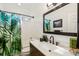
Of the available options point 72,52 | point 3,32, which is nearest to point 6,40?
point 3,32

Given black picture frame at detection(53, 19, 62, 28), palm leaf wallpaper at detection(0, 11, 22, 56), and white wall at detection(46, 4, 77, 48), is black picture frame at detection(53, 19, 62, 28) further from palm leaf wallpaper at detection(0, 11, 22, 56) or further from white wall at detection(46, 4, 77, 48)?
palm leaf wallpaper at detection(0, 11, 22, 56)

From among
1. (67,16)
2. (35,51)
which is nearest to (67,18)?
(67,16)

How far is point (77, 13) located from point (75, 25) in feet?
0.49

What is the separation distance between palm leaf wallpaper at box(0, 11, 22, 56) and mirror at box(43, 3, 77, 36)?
0.36 m

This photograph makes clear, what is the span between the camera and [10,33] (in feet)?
6.21

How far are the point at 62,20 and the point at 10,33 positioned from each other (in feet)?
2.24

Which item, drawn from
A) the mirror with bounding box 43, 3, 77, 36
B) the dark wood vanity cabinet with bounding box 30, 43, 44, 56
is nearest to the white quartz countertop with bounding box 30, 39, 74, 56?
the dark wood vanity cabinet with bounding box 30, 43, 44, 56

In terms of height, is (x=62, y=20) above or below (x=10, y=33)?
above

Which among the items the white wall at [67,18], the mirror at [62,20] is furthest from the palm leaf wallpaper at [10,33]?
the white wall at [67,18]

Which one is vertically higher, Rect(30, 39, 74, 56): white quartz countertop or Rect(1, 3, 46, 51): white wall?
Rect(1, 3, 46, 51): white wall

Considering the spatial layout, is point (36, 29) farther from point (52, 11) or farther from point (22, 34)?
point (52, 11)

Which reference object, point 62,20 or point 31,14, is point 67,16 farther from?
point 31,14

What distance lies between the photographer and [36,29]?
1893mm

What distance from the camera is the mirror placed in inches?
71.8
